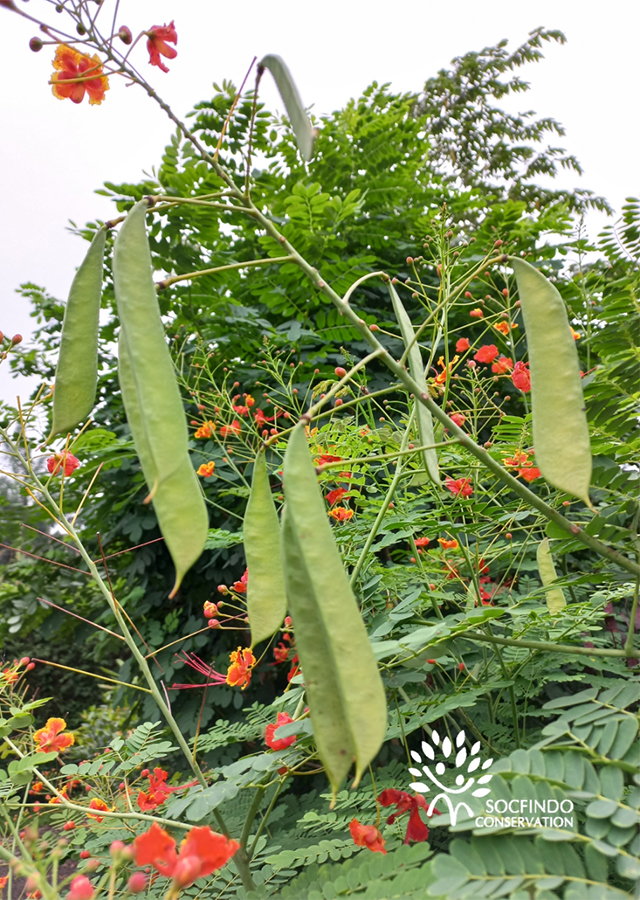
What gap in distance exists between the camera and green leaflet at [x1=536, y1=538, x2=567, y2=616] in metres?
1.17

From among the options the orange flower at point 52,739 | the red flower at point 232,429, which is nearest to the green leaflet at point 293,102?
the red flower at point 232,429

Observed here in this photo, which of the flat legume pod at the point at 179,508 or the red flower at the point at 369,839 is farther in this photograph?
the red flower at the point at 369,839

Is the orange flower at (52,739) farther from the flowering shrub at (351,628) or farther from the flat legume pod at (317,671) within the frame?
the flat legume pod at (317,671)

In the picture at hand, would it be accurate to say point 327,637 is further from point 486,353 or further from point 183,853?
point 486,353

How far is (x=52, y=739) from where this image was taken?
1473 millimetres

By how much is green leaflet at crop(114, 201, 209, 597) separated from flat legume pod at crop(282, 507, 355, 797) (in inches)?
4.3

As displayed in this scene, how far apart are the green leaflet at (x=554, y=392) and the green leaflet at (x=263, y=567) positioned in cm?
37

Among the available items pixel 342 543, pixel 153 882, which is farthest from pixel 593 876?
pixel 153 882

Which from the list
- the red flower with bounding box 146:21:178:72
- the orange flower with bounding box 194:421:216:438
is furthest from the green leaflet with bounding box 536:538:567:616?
the orange flower with bounding box 194:421:216:438

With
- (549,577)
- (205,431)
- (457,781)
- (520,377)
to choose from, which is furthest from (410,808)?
(205,431)

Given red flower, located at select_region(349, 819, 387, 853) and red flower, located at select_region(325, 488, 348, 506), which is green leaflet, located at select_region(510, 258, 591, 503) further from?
red flower, located at select_region(325, 488, 348, 506)

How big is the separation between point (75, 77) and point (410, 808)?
1.39 m

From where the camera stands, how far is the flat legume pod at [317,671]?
0.60 metres

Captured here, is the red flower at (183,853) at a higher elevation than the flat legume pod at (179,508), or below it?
below
